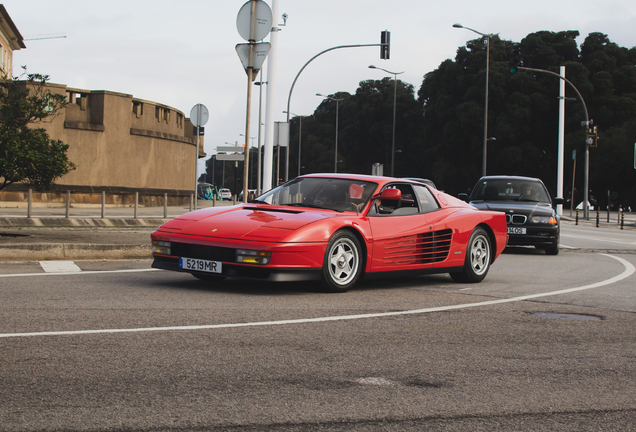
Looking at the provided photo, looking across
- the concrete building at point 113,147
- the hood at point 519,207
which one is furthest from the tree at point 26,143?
the concrete building at point 113,147

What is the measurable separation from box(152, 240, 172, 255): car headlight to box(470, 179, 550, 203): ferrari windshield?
32.0 ft

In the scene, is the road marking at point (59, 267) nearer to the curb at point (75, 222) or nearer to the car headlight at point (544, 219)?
the car headlight at point (544, 219)

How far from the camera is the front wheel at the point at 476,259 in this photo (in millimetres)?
9762

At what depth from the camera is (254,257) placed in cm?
763

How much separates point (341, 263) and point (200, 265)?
1485 millimetres

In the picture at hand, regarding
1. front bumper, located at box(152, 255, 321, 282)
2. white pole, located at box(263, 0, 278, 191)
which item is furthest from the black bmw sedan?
front bumper, located at box(152, 255, 321, 282)

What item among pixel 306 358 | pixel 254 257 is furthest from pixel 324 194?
pixel 306 358

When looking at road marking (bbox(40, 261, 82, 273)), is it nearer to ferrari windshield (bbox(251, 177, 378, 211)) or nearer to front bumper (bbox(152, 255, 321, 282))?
ferrari windshield (bbox(251, 177, 378, 211))

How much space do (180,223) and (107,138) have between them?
26435 millimetres

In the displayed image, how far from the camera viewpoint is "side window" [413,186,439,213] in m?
9.44

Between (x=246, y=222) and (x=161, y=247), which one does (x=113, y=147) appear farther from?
(x=246, y=222)

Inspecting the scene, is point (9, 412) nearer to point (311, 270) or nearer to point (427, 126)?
point (311, 270)

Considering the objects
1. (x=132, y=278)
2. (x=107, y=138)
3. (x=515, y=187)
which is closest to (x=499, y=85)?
(x=107, y=138)

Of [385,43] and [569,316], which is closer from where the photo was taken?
[569,316]
